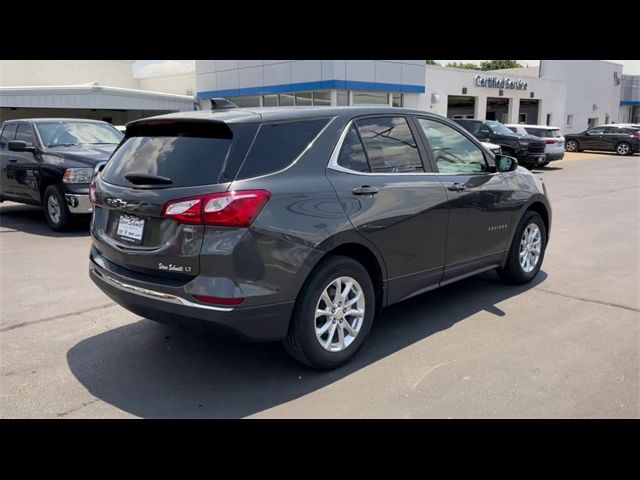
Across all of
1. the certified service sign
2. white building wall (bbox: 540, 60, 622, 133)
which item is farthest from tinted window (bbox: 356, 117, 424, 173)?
white building wall (bbox: 540, 60, 622, 133)

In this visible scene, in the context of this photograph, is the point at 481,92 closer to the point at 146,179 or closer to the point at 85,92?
the point at 85,92

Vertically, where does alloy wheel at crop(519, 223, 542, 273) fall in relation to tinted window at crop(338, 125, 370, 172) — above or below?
below

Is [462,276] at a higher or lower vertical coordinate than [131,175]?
lower

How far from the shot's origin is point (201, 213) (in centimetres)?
332

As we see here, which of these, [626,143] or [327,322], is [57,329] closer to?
[327,322]

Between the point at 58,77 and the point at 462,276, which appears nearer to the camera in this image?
the point at 462,276

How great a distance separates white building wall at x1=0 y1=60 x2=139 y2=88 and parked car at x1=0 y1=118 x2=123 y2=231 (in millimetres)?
25488

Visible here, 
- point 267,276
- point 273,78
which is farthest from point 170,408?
point 273,78

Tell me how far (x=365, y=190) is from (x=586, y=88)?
151 ft

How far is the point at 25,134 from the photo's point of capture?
9680mm

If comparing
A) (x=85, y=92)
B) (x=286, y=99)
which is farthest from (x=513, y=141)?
(x=85, y=92)

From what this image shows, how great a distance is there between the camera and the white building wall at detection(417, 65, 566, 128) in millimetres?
28392

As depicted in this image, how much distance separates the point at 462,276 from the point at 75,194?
6181 mm

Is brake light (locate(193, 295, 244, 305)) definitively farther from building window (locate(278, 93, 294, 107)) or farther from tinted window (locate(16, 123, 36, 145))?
building window (locate(278, 93, 294, 107))
